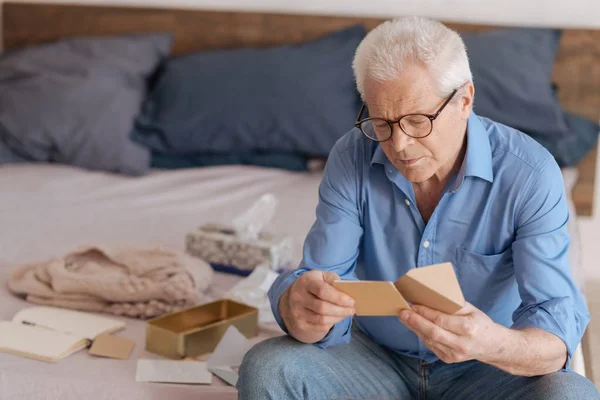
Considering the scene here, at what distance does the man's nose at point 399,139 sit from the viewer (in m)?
1.50

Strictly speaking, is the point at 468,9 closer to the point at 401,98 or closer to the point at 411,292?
the point at 401,98

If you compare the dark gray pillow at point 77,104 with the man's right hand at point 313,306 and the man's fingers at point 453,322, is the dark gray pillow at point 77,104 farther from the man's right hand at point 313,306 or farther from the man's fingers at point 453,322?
the man's fingers at point 453,322

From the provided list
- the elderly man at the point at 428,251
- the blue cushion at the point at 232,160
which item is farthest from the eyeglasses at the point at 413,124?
the blue cushion at the point at 232,160

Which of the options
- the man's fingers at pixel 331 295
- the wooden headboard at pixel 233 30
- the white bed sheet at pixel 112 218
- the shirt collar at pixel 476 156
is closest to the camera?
the man's fingers at pixel 331 295

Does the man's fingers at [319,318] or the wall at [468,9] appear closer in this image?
the man's fingers at [319,318]

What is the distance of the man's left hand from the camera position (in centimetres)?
135

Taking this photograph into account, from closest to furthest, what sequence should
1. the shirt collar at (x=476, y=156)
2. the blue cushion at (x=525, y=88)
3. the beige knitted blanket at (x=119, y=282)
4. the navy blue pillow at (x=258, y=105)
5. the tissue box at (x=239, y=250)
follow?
the shirt collar at (x=476, y=156), the beige knitted blanket at (x=119, y=282), the tissue box at (x=239, y=250), the blue cushion at (x=525, y=88), the navy blue pillow at (x=258, y=105)

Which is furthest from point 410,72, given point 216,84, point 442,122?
point 216,84

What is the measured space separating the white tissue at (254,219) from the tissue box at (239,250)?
0.06 ft

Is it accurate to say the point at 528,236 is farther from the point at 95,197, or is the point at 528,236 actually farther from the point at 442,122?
the point at 95,197

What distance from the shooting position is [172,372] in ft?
5.83

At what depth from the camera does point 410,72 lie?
1.48 metres

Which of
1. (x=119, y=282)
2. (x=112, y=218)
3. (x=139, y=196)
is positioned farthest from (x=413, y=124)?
(x=139, y=196)

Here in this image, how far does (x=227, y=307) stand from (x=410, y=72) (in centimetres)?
81
